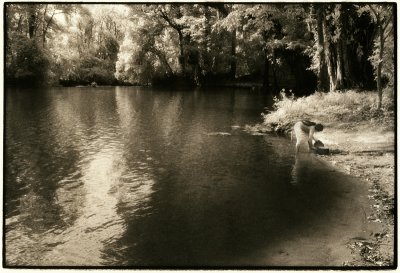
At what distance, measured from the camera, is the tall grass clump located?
1097 centimetres

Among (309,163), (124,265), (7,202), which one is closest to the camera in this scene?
(124,265)

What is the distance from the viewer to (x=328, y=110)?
13227 mm

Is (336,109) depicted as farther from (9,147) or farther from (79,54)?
(9,147)

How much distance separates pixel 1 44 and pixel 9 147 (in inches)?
153

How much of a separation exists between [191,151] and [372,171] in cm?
463

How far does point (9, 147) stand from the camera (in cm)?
1070

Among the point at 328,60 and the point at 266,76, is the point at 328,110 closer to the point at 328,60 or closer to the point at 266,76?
the point at 328,60

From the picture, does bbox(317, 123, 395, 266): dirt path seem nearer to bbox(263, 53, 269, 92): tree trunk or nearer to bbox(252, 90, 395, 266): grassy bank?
bbox(252, 90, 395, 266): grassy bank

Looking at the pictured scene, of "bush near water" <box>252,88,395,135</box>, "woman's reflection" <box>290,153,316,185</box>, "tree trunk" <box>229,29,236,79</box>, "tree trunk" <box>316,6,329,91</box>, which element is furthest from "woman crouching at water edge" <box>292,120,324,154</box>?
"tree trunk" <box>229,29,236,79</box>

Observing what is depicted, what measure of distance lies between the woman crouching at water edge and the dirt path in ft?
1.39

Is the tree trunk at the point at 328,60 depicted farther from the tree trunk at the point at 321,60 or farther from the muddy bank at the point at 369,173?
the muddy bank at the point at 369,173

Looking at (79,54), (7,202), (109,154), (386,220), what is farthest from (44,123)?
(386,220)

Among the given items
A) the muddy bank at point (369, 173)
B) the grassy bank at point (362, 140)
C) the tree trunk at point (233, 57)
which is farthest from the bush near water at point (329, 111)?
the tree trunk at point (233, 57)

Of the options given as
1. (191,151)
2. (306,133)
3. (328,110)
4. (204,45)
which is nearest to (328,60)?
(328,110)
